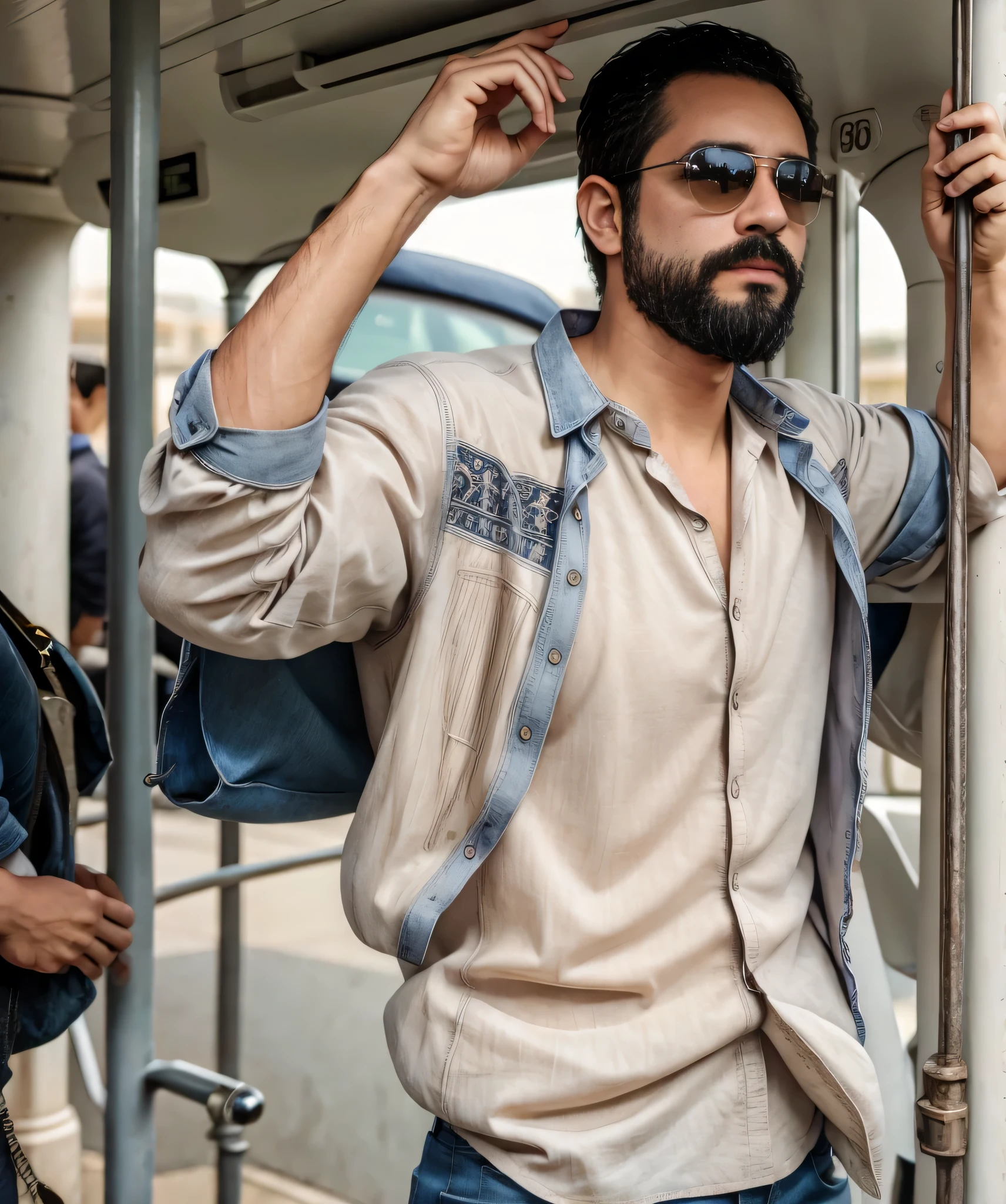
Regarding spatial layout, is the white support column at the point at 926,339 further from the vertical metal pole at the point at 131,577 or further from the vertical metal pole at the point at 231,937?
the vertical metal pole at the point at 231,937

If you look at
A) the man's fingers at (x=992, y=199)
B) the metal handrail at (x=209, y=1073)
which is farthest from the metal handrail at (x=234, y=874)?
the man's fingers at (x=992, y=199)

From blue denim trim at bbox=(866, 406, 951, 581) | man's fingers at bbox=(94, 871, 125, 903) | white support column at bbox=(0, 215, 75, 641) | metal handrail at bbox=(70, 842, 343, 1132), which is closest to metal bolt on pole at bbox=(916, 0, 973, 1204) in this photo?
blue denim trim at bbox=(866, 406, 951, 581)

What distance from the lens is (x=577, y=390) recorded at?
132 centimetres

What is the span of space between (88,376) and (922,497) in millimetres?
4993

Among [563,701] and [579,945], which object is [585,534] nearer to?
[563,701]

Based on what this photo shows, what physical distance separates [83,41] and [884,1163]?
1.99 metres

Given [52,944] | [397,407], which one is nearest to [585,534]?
[397,407]

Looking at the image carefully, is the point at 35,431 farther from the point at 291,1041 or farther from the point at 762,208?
the point at 291,1041

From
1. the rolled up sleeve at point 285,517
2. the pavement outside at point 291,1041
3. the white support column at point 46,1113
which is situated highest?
the rolled up sleeve at point 285,517

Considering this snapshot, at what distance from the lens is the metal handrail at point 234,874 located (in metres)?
2.31

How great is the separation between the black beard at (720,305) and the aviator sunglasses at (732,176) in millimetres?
43

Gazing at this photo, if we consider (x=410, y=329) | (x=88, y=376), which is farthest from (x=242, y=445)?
(x=88, y=376)

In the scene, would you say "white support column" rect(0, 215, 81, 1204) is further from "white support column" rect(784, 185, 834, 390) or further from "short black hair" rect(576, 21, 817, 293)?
"short black hair" rect(576, 21, 817, 293)

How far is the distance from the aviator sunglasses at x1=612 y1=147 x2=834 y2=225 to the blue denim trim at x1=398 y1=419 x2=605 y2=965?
0.37 metres
